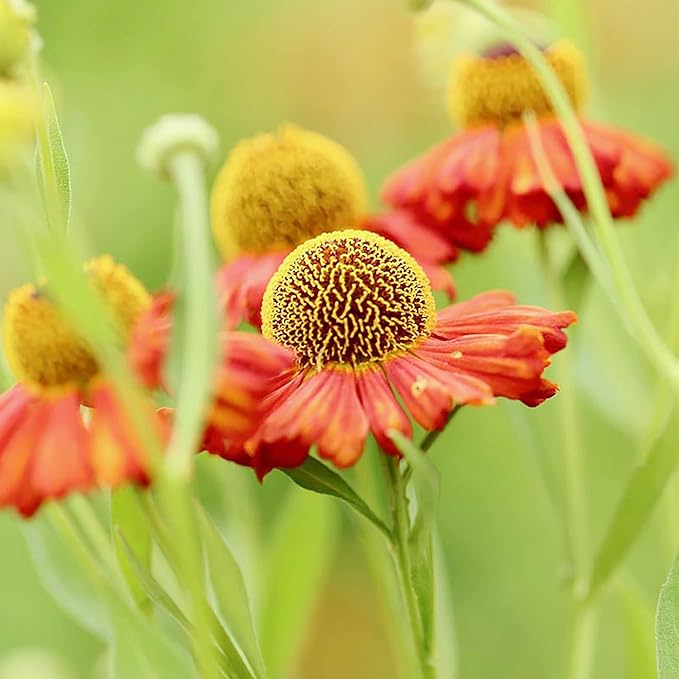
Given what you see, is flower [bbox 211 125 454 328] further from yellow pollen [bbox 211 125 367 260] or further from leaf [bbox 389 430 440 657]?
leaf [bbox 389 430 440 657]

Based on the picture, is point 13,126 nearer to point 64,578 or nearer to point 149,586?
point 149,586

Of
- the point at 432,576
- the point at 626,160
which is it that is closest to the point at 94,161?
the point at 626,160

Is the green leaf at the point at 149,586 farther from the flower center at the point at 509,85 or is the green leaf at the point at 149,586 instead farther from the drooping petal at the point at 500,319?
the flower center at the point at 509,85

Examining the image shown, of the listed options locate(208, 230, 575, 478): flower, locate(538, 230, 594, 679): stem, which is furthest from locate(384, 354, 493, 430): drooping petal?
locate(538, 230, 594, 679): stem

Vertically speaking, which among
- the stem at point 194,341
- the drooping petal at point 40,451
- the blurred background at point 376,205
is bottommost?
the blurred background at point 376,205

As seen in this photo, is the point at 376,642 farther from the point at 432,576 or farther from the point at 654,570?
the point at 432,576

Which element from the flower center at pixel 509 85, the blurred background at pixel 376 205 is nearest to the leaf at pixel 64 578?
the blurred background at pixel 376 205
